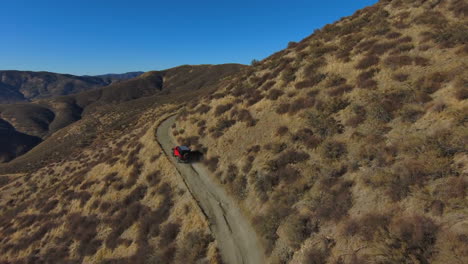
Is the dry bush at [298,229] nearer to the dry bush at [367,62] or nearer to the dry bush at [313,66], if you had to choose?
the dry bush at [367,62]

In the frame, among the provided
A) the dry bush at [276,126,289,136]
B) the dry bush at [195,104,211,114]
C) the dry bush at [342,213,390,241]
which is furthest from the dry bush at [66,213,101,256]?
the dry bush at [342,213,390,241]

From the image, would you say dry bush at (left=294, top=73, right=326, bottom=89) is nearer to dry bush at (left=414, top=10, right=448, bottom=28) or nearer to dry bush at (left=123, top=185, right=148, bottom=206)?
dry bush at (left=414, top=10, right=448, bottom=28)

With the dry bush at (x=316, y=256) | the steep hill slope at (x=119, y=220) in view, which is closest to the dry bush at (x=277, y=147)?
the steep hill slope at (x=119, y=220)

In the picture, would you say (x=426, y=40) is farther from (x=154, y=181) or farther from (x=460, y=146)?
(x=154, y=181)

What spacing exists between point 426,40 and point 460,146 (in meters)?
14.7

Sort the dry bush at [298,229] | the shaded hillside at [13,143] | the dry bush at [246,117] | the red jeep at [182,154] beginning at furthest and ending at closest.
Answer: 1. the shaded hillside at [13,143]
2. the dry bush at [246,117]
3. the red jeep at [182,154]
4. the dry bush at [298,229]

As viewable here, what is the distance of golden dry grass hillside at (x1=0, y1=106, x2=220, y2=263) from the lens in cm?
1605

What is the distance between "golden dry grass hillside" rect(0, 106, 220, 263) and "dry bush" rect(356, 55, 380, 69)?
2047cm

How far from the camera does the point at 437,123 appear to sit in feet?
44.0

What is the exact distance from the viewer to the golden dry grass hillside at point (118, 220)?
16047 mm

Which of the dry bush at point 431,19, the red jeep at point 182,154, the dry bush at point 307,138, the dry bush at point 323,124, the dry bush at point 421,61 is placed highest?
the dry bush at point 431,19

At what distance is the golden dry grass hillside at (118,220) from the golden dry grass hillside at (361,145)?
425 cm

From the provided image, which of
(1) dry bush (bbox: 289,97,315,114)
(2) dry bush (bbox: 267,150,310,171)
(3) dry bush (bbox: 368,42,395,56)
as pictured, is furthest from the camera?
(3) dry bush (bbox: 368,42,395,56)

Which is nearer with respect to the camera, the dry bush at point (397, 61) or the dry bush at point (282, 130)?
the dry bush at point (397, 61)
